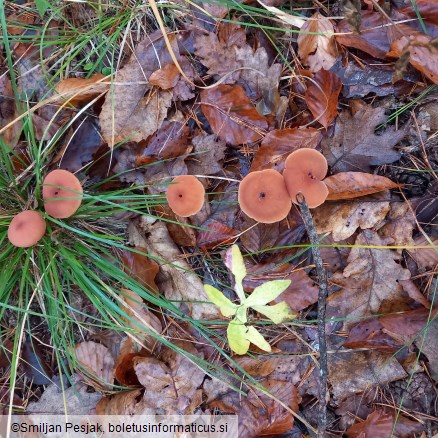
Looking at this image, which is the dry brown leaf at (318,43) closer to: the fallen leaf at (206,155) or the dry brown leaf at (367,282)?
the fallen leaf at (206,155)

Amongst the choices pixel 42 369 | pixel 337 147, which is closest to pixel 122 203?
pixel 42 369

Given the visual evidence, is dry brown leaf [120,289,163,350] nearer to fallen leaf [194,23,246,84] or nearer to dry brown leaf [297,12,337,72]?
fallen leaf [194,23,246,84]

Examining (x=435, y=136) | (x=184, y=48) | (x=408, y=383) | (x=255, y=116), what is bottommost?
(x=408, y=383)

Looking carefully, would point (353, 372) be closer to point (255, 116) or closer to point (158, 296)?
point (158, 296)

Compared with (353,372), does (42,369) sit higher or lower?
higher

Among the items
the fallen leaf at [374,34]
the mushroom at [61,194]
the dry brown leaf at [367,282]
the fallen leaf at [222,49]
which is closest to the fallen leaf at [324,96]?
the fallen leaf at [374,34]

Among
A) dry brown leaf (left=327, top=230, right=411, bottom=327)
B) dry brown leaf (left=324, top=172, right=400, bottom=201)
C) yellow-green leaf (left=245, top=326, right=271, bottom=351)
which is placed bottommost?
dry brown leaf (left=327, top=230, right=411, bottom=327)

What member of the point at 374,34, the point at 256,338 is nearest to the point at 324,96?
the point at 374,34

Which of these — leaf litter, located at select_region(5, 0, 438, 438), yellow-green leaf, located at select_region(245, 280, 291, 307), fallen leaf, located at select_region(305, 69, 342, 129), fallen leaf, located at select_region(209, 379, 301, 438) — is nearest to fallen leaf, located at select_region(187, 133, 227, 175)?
leaf litter, located at select_region(5, 0, 438, 438)
